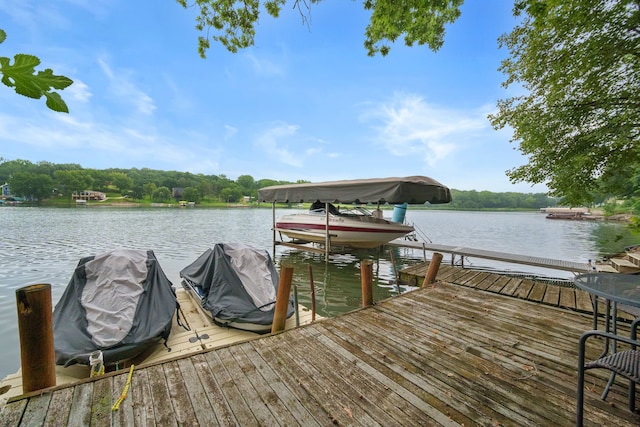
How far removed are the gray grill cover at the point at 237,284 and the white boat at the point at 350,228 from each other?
18.2ft

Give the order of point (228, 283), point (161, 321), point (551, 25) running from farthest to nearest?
point (551, 25)
point (228, 283)
point (161, 321)

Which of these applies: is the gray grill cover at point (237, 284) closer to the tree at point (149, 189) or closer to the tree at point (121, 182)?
the tree at point (149, 189)

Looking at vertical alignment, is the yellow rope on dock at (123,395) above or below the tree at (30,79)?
below

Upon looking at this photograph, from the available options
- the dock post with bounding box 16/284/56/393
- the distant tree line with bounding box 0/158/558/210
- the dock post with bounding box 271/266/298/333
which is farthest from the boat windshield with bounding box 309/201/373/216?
the distant tree line with bounding box 0/158/558/210

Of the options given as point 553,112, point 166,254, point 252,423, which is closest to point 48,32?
point 252,423

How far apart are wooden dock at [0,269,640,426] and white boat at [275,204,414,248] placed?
695 centimetres

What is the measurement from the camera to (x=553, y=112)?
746 cm

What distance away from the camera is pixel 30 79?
1.53ft

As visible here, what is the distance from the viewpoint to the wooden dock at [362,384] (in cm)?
207

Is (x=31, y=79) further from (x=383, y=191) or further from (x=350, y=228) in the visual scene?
(x=350, y=228)

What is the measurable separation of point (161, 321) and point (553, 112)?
10.5m

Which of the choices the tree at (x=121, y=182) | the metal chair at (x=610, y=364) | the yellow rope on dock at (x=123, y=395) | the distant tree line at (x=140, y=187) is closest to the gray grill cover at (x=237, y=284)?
the yellow rope on dock at (x=123, y=395)

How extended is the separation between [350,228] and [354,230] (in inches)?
6.9

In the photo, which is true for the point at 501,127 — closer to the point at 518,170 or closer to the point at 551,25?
the point at 518,170
